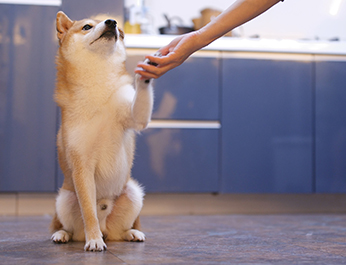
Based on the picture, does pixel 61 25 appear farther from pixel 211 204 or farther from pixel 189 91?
pixel 211 204

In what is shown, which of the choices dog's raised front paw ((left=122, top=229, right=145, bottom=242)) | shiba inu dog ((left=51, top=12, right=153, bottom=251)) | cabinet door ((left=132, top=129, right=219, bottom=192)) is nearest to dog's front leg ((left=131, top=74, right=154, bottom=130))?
shiba inu dog ((left=51, top=12, right=153, bottom=251))

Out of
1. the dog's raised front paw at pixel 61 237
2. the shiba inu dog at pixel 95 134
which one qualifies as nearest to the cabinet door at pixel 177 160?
the shiba inu dog at pixel 95 134

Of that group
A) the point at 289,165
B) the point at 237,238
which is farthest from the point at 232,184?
the point at 237,238

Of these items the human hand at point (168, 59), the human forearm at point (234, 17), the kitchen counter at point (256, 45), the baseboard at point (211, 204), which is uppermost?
the kitchen counter at point (256, 45)

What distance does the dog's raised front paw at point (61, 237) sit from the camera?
1.53 metres

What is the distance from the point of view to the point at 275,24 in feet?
11.9

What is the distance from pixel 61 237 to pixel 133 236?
26 centimetres

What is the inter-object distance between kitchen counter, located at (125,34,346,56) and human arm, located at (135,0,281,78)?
1.53 meters

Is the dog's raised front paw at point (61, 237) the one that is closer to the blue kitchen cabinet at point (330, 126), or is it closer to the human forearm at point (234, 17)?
the human forearm at point (234, 17)

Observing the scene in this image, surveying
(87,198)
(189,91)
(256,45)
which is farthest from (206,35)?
(256,45)

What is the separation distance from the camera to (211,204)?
292 centimetres

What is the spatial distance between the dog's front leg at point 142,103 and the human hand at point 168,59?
0.15ft

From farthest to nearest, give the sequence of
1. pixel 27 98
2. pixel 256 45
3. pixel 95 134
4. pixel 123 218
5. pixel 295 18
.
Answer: pixel 295 18, pixel 256 45, pixel 27 98, pixel 123 218, pixel 95 134

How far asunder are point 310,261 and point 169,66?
704 mm
